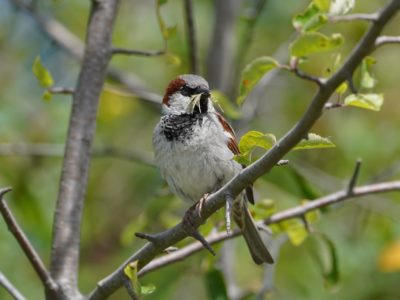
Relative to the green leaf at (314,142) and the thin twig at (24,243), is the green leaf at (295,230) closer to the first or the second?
the thin twig at (24,243)

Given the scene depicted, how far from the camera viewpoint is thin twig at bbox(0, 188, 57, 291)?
210cm

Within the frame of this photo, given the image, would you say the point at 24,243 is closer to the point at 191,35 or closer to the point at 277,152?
the point at 277,152

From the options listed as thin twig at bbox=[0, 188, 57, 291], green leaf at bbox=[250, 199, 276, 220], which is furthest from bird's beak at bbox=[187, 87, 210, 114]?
thin twig at bbox=[0, 188, 57, 291]

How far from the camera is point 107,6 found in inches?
115

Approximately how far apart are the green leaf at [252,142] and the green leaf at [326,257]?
45.5 inches

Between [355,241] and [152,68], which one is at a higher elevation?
[152,68]

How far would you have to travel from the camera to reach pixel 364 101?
1.73 meters

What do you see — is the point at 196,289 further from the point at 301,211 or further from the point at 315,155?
the point at 301,211

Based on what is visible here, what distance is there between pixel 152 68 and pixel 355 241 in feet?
6.50

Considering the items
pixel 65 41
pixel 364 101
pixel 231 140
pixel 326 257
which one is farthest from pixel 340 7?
pixel 65 41

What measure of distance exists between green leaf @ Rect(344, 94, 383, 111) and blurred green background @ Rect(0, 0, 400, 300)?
1.38 metres

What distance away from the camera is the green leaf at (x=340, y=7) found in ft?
5.55

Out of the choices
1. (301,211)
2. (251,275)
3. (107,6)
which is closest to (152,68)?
(251,275)

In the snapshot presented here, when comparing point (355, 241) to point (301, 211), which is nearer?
point (301, 211)
